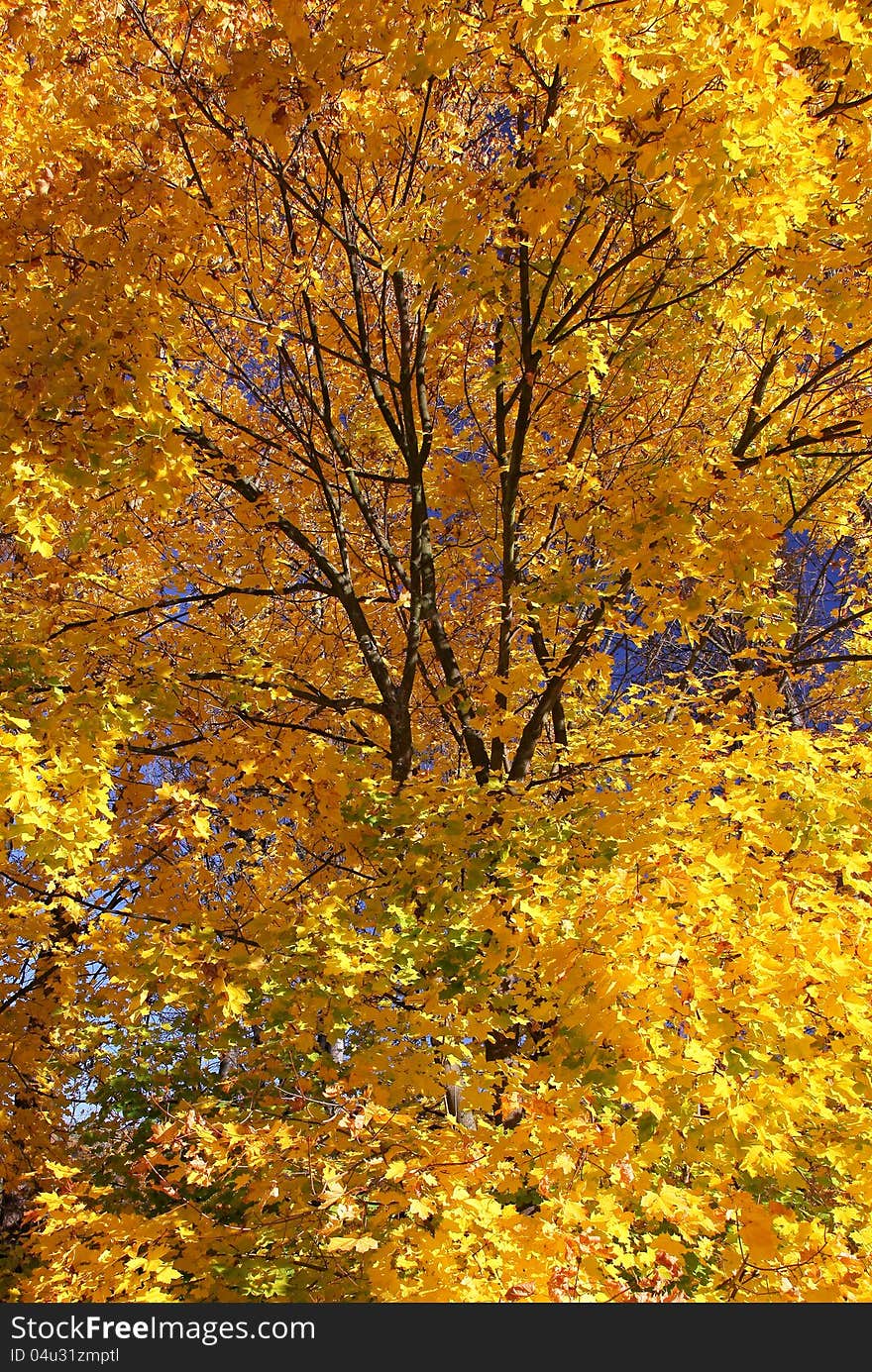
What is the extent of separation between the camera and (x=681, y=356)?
15.3ft

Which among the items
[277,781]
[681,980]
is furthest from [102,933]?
[681,980]

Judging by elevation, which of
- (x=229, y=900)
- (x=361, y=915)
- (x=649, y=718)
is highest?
(x=649, y=718)

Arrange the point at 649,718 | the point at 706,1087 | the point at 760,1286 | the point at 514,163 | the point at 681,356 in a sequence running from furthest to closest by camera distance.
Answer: the point at 649,718
the point at 681,356
the point at 514,163
the point at 760,1286
the point at 706,1087

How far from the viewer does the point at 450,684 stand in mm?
5273

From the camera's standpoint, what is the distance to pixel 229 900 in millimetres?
4898

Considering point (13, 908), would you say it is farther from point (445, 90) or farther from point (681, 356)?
point (445, 90)

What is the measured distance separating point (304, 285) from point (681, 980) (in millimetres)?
3627

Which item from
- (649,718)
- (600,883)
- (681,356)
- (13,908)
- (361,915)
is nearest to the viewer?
(600,883)

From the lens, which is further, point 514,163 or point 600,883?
point 514,163

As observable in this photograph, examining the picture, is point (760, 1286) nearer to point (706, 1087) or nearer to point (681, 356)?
point (706, 1087)

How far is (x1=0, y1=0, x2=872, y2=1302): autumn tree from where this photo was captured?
2.76 metres

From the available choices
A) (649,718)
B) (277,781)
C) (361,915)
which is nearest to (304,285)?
(277,781)

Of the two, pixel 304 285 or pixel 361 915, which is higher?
pixel 304 285

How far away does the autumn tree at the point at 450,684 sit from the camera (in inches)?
108
